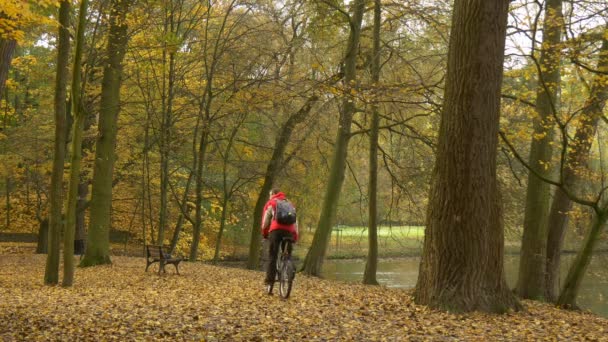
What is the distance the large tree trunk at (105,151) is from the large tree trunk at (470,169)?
9160mm

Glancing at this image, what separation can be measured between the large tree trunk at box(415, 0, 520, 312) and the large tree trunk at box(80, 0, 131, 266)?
9160 mm

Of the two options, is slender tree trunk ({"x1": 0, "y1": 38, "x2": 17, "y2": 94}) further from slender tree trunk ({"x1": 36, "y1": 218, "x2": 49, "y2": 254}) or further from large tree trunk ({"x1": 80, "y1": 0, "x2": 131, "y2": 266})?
slender tree trunk ({"x1": 36, "y1": 218, "x2": 49, "y2": 254})

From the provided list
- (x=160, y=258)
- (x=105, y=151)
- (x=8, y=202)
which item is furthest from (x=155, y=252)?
(x=8, y=202)

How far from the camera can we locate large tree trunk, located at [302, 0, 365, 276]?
15.3 m

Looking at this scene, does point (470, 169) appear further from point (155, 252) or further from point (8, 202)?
point (8, 202)

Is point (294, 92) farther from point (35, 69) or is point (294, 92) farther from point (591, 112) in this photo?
point (35, 69)

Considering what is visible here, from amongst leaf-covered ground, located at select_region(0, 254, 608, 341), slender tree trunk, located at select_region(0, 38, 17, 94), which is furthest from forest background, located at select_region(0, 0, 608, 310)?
leaf-covered ground, located at select_region(0, 254, 608, 341)

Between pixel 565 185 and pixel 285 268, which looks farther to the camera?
pixel 565 185

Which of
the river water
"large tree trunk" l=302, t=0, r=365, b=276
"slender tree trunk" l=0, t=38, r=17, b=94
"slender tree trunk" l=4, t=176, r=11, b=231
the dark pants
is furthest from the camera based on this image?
"slender tree trunk" l=4, t=176, r=11, b=231

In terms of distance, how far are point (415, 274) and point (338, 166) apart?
42.8ft

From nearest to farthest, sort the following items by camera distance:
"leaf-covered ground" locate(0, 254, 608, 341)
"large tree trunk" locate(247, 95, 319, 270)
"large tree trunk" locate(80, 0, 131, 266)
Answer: "leaf-covered ground" locate(0, 254, 608, 341), "large tree trunk" locate(80, 0, 131, 266), "large tree trunk" locate(247, 95, 319, 270)

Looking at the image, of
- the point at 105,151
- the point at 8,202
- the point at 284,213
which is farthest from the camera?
the point at 8,202

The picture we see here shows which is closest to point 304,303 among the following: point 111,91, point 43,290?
point 43,290

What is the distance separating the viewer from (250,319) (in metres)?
7.07
